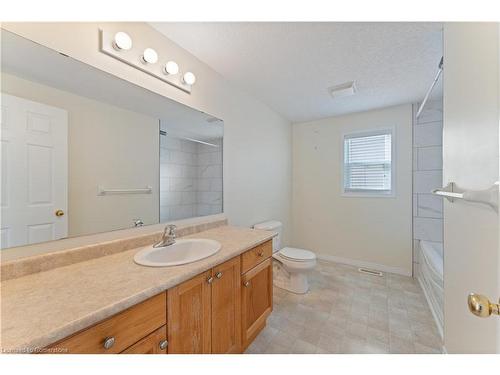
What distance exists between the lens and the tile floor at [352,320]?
144 centimetres

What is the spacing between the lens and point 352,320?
1719 millimetres

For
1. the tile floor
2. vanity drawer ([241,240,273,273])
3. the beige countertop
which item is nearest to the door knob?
the beige countertop

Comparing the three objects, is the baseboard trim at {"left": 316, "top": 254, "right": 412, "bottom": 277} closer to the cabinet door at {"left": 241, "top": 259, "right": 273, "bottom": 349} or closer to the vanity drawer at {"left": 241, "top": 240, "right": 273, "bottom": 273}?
the cabinet door at {"left": 241, "top": 259, "right": 273, "bottom": 349}

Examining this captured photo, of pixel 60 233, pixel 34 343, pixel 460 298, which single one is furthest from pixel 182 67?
pixel 460 298

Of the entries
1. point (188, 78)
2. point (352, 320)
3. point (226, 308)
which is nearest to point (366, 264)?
point (352, 320)

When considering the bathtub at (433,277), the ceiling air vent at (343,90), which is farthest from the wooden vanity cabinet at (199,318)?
the ceiling air vent at (343,90)

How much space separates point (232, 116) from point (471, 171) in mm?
1807

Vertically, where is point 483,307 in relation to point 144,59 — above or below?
below

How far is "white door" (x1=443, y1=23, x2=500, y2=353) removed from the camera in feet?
2.19

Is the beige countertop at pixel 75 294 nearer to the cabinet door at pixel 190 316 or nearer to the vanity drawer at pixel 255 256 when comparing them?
the cabinet door at pixel 190 316

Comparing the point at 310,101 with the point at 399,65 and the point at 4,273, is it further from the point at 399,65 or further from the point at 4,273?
the point at 4,273

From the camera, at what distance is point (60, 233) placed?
965 millimetres

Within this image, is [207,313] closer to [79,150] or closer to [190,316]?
[190,316]

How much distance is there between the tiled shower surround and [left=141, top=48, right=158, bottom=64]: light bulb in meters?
0.48
